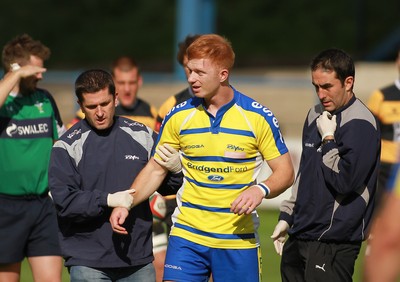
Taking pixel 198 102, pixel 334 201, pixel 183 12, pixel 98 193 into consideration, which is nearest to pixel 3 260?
pixel 98 193

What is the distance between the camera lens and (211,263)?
6266 millimetres

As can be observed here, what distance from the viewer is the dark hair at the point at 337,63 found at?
20.7ft

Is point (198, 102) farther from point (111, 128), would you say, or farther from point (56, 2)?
point (56, 2)

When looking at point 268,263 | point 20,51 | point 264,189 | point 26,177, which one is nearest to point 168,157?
point 264,189

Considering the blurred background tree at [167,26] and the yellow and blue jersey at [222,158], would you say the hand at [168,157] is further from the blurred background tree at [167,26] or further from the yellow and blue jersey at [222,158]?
the blurred background tree at [167,26]

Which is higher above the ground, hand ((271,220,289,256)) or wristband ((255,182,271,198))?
wristband ((255,182,271,198))

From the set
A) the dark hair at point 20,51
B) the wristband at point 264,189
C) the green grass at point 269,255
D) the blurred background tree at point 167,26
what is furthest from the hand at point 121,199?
the blurred background tree at point 167,26

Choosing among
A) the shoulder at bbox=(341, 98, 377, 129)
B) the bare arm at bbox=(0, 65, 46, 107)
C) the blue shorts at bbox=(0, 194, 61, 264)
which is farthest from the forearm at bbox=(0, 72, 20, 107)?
the shoulder at bbox=(341, 98, 377, 129)

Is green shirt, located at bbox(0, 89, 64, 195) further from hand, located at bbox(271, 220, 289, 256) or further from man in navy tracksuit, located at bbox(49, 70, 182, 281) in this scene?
hand, located at bbox(271, 220, 289, 256)

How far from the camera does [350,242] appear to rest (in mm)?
6383

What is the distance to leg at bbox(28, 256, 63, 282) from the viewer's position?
24.2ft

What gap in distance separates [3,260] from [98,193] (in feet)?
5.21

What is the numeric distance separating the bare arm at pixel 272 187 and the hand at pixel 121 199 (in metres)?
0.62

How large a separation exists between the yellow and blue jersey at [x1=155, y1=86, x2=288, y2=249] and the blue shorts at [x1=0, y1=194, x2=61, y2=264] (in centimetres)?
153
